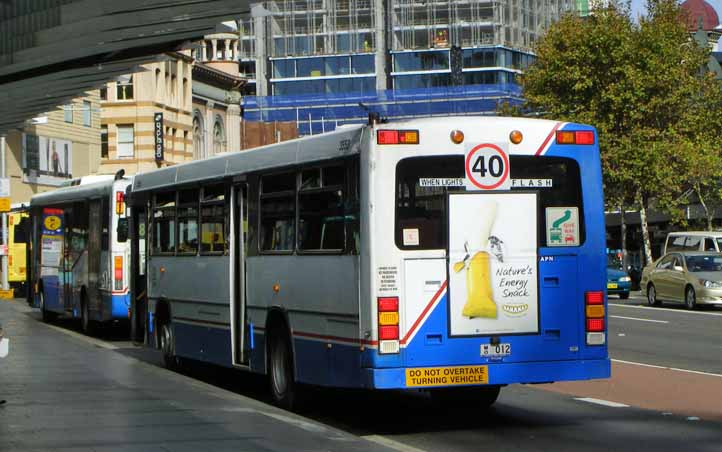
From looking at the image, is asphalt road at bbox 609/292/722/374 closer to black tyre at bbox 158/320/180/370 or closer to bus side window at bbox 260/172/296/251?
black tyre at bbox 158/320/180/370

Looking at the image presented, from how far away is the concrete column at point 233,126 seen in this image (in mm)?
106438

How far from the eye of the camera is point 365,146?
12.3 m

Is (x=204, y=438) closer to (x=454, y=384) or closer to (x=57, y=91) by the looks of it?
(x=454, y=384)

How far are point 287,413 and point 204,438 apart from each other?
2845 millimetres

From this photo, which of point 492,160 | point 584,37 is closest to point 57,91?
point 492,160

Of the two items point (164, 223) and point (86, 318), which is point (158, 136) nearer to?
point (86, 318)

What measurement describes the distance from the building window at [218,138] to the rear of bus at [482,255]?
91.6 metres

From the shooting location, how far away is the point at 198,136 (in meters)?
101

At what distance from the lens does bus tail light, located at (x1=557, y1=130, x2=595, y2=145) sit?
42.1ft

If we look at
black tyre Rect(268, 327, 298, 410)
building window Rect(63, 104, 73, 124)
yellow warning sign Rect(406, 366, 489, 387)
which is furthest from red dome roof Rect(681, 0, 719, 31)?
yellow warning sign Rect(406, 366, 489, 387)

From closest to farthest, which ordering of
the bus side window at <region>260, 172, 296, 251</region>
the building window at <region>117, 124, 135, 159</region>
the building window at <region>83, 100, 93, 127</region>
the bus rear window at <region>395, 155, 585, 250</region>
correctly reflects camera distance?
the bus rear window at <region>395, 155, 585, 250</region>
the bus side window at <region>260, 172, 296, 251</region>
the building window at <region>83, 100, 93, 127</region>
the building window at <region>117, 124, 135, 159</region>

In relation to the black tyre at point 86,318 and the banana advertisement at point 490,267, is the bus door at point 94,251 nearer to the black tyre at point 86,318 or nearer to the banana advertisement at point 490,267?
the black tyre at point 86,318

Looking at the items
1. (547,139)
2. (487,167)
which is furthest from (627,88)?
(487,167)

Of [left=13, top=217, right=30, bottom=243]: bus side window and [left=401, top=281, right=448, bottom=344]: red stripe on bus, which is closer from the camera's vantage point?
[left=401, top=281, right=448, bottom=344]: red stripe on bus
